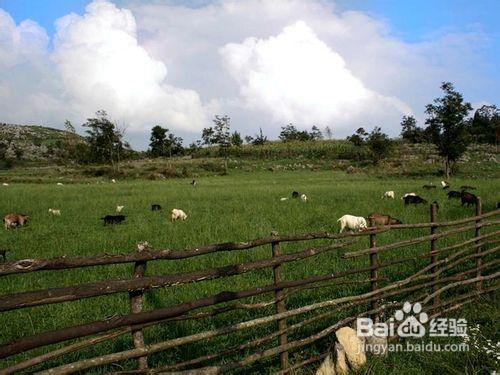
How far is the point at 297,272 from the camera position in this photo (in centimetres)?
909

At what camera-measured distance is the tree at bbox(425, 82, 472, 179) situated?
45250mm

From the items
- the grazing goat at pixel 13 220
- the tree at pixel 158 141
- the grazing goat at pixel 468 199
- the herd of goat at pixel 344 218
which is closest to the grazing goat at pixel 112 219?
the herd of goat at pixel 344 218

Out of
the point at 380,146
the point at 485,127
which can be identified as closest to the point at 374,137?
the point at 380,146

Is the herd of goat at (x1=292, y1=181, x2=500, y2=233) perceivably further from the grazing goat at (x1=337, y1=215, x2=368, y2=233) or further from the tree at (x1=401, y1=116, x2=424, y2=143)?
the tree at (x1=401, y1=116, x2=424, y2=143)

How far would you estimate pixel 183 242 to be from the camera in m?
12.8

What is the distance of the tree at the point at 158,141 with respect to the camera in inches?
3723

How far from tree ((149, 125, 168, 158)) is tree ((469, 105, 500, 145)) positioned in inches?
2527

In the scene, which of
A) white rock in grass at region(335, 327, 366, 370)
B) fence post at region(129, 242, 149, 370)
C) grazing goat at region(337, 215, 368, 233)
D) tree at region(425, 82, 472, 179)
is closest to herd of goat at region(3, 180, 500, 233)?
grazing goat at region(337, 215, 368, 233)

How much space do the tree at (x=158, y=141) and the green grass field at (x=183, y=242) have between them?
6721cm

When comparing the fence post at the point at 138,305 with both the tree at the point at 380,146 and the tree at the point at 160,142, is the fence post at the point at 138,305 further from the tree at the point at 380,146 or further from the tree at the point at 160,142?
the tree at the point at 160,142

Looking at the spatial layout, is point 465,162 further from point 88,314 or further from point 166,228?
point 88,314

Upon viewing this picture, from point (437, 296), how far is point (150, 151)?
96785 millimetres

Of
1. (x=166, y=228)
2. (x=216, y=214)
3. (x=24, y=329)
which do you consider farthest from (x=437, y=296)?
(x=216, y=214)

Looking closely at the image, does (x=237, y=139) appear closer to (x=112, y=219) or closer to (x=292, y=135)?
(x=292, y=135)
